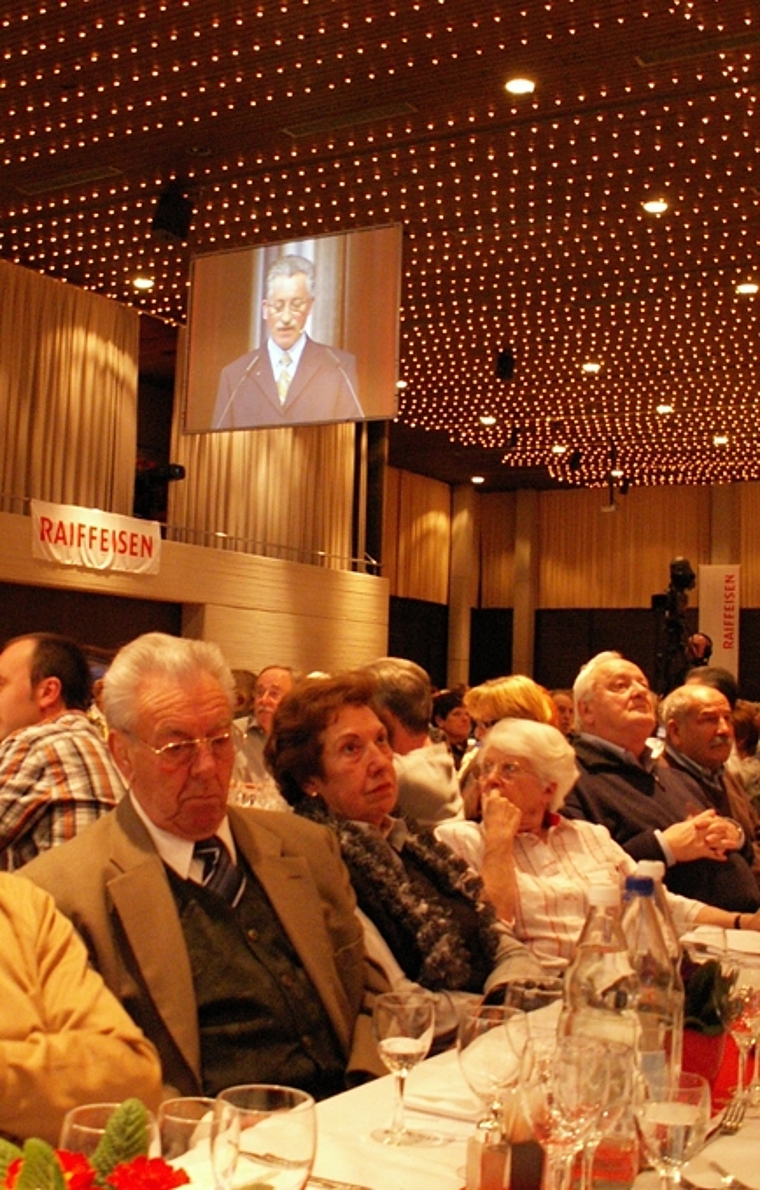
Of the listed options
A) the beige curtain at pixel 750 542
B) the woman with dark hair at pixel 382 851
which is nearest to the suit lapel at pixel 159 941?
the woman with dark hair at pixel 382 851

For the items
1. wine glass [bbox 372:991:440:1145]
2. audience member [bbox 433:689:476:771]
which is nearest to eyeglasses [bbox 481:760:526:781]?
wine glass [bbox 372:991:440:1145]

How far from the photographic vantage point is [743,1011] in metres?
2.05

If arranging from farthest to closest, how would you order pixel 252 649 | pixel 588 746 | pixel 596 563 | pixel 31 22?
pixel 596 563, pixel 252 649, pixel 31 22, pixel 588 746

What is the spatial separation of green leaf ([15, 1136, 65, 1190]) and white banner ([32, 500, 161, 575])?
1023 cm

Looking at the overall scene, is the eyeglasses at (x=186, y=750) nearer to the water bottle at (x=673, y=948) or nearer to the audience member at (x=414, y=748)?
the water bottle at (x=673, y=948)

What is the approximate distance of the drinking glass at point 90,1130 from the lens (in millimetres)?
1239

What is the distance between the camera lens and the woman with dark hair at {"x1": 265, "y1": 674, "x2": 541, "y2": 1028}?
2.92 metres

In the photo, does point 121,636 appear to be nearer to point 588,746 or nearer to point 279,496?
point 279,496

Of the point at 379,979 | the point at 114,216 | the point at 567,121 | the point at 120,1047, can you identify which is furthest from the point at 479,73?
the point at 120,1047

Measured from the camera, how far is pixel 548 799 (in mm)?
3721

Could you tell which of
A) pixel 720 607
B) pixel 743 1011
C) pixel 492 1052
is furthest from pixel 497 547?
pixel 492 1052

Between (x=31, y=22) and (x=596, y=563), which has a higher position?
(x=31, y=22)

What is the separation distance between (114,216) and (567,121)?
146 inches

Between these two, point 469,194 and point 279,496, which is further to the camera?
point 279,496
